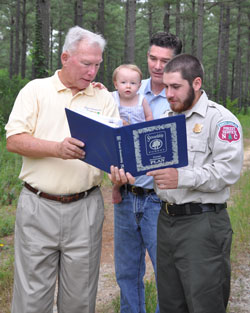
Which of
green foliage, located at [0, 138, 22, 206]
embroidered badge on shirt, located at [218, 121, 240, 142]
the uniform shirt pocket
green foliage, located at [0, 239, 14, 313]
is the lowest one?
green foliage, located at [0, 239, 14, 313]

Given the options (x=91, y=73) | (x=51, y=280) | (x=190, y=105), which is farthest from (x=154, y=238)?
(x=91, y=73)

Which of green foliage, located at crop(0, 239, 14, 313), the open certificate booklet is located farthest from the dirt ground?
the open certificate booklet

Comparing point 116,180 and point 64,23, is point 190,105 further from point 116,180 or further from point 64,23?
point 64,23

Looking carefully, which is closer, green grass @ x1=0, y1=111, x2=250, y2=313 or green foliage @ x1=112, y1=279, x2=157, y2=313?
green foliage @ x1=112, y1=279, x2=157, y2=313

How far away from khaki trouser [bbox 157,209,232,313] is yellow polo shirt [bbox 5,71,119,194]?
27.8 inches

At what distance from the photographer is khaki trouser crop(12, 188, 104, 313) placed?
277cm

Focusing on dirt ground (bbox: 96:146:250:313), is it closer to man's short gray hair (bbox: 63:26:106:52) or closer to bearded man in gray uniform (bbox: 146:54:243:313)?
bearded man in gray uniform (bbox: 146:54:243:313)

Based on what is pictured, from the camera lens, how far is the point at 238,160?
2.48m

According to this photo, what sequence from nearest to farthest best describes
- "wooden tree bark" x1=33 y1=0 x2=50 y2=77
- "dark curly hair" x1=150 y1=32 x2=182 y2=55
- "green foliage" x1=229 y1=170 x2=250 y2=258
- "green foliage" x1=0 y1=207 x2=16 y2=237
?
"dark curly hair" x1=150 y1=32 x2=182 y2=55, "green foliage" x1=229 y1=170 x2=250 y2=258, "green foliage" x1=0 y1=207 x2=16 y2=237, "wooden tree bark" x1=33 y1=0 x2=50 y2=77

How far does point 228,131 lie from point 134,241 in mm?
1348

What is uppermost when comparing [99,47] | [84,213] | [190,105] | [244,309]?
[99,47]

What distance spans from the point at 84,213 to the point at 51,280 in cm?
52

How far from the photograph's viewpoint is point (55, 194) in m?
2.77

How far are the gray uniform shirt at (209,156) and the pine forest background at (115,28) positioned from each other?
8720mm
